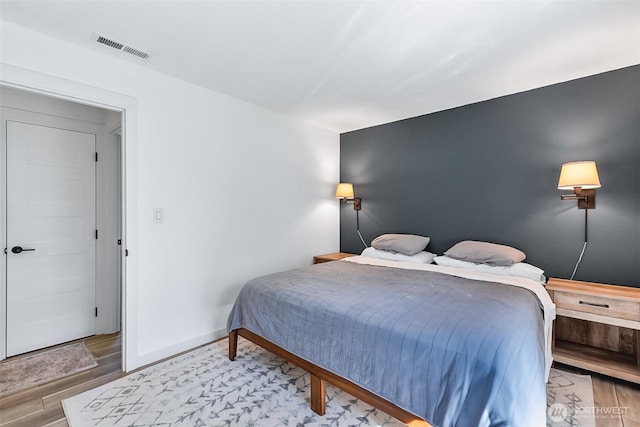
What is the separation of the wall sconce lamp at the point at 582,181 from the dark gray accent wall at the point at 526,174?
7 centimetres

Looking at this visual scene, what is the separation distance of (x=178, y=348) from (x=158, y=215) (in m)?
1.21

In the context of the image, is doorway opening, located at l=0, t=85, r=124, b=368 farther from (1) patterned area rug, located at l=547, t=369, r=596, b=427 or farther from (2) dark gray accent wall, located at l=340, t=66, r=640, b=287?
(1) patterned area rug, located at l=547, t=369, r=596, b=427

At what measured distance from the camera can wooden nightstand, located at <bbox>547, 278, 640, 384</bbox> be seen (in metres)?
2.03

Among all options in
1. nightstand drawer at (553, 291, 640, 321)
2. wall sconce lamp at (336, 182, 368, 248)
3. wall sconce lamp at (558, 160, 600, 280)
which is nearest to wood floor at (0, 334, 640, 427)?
nightstand drawer at (553, 291, 640, 321)

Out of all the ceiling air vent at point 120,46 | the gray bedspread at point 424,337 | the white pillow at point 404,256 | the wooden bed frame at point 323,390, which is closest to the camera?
the gray bedspread at point 424,337

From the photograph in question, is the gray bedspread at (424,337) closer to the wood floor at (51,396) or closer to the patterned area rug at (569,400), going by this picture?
the patterned area rug at (569,400)

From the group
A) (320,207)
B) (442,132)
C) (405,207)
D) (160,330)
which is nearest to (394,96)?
(442,132)

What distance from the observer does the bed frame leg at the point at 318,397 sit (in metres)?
1.79

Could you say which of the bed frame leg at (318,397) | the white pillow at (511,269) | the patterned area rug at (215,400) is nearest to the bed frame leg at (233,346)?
the patterned area rug at (215,400)

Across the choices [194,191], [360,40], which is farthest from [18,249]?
[360,40]

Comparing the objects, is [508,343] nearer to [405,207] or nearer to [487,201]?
[487,201]

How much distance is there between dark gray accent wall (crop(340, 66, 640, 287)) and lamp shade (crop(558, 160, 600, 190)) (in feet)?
0.93

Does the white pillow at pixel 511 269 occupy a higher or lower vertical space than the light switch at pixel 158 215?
lower

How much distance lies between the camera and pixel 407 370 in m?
1.44
